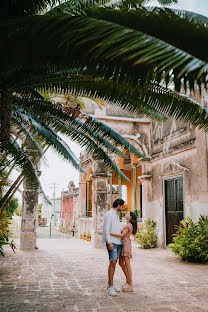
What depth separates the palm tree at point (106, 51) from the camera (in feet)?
7.11

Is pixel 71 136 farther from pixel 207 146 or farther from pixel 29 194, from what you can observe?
pixel 29 194

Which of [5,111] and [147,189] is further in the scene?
[147,189]

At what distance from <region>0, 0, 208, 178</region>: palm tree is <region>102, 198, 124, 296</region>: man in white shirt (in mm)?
2076

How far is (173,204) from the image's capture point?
11562 mm

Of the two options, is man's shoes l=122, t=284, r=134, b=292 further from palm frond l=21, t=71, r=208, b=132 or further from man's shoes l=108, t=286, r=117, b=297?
palm frond l=21, t=71, r=208, b=132

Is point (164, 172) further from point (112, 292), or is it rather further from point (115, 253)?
point (112, 292)

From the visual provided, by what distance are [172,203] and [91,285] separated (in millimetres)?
6502

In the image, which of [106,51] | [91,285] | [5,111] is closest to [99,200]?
[91,285]

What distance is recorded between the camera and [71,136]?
21.8ft

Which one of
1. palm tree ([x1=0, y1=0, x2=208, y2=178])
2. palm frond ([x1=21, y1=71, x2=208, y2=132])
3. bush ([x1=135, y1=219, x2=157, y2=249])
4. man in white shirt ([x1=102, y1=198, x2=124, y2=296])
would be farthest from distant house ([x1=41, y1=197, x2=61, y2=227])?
bush ([x1=135, y1=219, x2=157, y2=249])

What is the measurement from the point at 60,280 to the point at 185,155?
6550mm

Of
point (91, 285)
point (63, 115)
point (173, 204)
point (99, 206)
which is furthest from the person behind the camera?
point (99, 206)

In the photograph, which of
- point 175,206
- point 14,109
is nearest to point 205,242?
point 175,206

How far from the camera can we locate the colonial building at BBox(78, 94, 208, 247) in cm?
993
